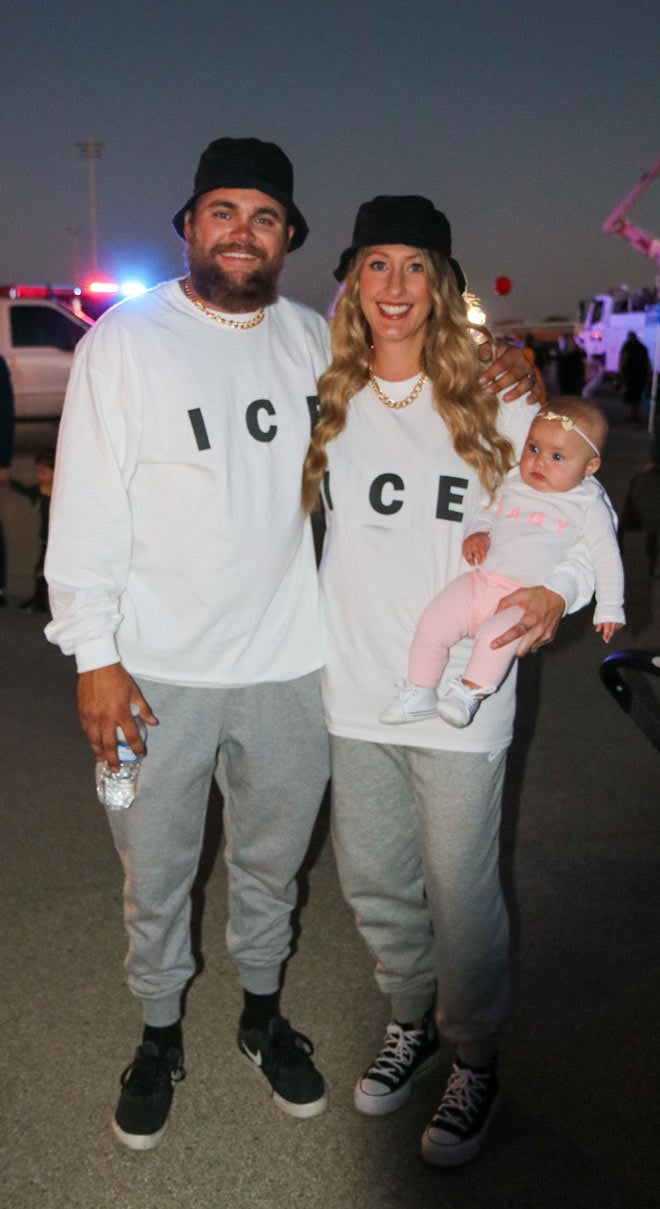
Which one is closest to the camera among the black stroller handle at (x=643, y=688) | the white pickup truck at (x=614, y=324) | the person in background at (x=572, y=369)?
the black stroller handle at (x=643, y=688)

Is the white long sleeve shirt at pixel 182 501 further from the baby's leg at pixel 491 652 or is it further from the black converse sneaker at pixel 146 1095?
the black converse sneaker at pixel 146 1095

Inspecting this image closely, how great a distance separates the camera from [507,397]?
303 cm

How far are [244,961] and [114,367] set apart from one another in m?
1.68

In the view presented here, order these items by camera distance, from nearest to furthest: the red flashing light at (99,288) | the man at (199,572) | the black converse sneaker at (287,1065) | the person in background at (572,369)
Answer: the man at (199,572) → the black converse sneaker at (287,1065) → the red flashing light at (99,288) → the person in background at (572,369)

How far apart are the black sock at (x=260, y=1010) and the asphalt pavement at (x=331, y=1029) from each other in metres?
0.13

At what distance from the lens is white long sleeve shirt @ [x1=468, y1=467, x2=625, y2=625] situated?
2793mm

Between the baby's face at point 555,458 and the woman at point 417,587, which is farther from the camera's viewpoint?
the woman at point 417,587

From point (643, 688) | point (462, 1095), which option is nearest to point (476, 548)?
point (643, 688)

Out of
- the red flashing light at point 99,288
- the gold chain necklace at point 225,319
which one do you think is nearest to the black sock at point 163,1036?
the gold chain necklace at point 225,319

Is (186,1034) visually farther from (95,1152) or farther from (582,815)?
(582,815)

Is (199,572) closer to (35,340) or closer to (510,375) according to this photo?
(510,375)

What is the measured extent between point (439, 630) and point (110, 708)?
0.82 metres

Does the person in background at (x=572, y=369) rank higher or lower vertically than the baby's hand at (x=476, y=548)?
lower

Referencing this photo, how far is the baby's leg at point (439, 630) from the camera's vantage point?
279 cm
